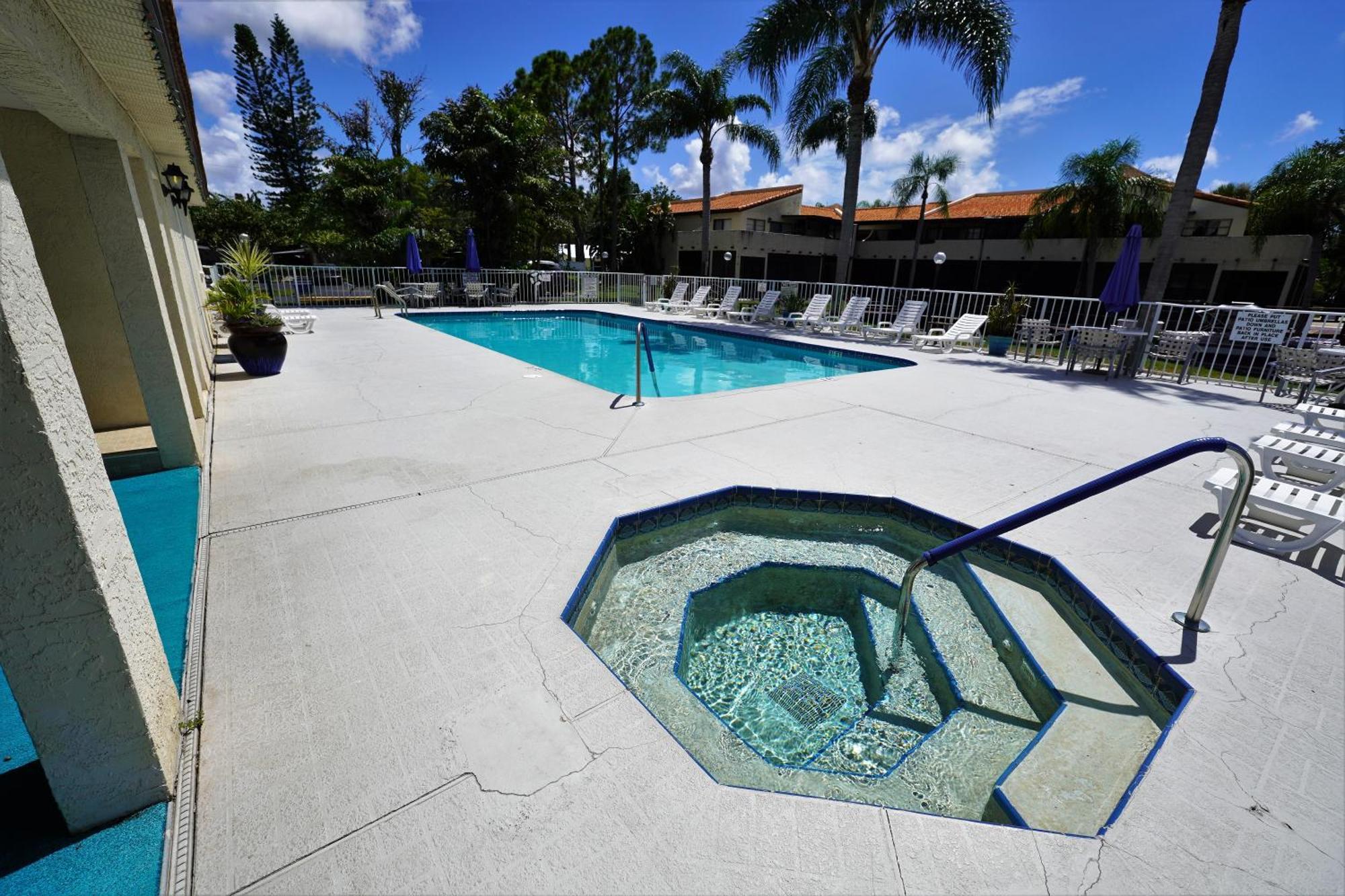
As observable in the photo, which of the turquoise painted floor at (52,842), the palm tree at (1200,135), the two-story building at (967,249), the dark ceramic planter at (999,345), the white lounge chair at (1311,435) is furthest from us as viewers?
the two-story building at (967,249)

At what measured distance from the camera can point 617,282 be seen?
21125mm

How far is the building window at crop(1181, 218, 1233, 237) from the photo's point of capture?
2330 cm

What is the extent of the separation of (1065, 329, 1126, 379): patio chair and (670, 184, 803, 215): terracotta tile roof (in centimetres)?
2420

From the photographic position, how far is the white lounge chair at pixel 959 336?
11.3 metres

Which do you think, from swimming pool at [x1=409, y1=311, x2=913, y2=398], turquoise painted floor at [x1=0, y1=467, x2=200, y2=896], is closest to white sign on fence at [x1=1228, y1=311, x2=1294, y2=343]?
swimming pool at [x1=409, y1=311, x2=913, y2=398]

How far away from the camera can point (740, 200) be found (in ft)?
108

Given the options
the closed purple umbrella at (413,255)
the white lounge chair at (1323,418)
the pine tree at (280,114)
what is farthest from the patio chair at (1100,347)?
the pine tree at (280,114)

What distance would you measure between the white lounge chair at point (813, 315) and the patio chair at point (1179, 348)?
21.2 feet

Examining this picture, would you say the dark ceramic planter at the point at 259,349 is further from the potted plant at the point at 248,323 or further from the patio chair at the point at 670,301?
the patio chair at the point at 670,301

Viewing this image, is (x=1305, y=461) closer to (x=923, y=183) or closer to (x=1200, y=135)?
(x=1200, y=135)

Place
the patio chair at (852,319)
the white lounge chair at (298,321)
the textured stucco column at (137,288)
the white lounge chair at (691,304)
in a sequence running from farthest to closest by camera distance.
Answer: the white lounge chair at (691,304)
the patio chair at (852,319)
the white lounge chair at (298,321)
the textured stucco column at (137,288)

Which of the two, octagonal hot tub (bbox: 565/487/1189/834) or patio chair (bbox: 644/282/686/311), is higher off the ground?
patio chair (bbox: 644/282/686/311)

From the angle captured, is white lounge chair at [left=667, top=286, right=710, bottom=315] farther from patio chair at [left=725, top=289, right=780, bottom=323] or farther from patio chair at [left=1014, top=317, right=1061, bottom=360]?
patio chair at [left=1014, top=317, right=1061, bottom=360]

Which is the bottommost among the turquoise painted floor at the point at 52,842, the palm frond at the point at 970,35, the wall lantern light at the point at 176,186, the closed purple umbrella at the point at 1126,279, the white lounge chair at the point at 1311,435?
the turquoise painted floor at the point at 52,842
